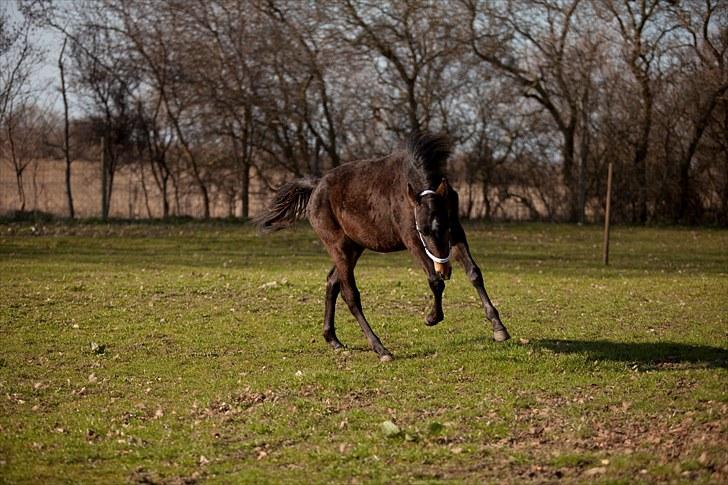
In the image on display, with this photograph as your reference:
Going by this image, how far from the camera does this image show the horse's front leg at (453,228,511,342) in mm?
9312

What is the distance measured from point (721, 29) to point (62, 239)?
2230cm

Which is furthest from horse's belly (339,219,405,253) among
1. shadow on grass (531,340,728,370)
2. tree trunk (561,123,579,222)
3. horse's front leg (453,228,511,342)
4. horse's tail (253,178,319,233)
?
tree trunk (561,123,579,222)

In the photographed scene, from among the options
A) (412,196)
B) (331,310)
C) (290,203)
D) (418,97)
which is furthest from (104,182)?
(412,196)

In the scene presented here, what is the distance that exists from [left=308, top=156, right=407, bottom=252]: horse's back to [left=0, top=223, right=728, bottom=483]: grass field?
128 centimetres

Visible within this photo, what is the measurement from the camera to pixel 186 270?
17984 millimetres

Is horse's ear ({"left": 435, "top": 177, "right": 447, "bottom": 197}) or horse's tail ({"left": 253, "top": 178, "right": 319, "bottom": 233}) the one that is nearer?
horse's ear ({"left": 435, "top": 177, "right": 447, "bottom": 197})

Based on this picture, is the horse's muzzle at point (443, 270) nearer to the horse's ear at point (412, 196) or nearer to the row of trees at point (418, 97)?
the horse's ear at point (412, 196)

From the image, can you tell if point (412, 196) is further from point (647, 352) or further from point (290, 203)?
point (647, 352)

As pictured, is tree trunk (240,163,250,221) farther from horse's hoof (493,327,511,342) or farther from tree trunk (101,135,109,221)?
horse's hoof (493,327,511,342)

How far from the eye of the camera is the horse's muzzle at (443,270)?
349 inches

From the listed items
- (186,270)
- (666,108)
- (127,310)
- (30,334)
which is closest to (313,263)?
(186,270)

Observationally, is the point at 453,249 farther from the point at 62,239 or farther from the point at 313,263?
the point at 62,239

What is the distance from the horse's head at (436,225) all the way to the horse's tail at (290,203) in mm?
2386

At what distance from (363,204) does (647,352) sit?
343cm
